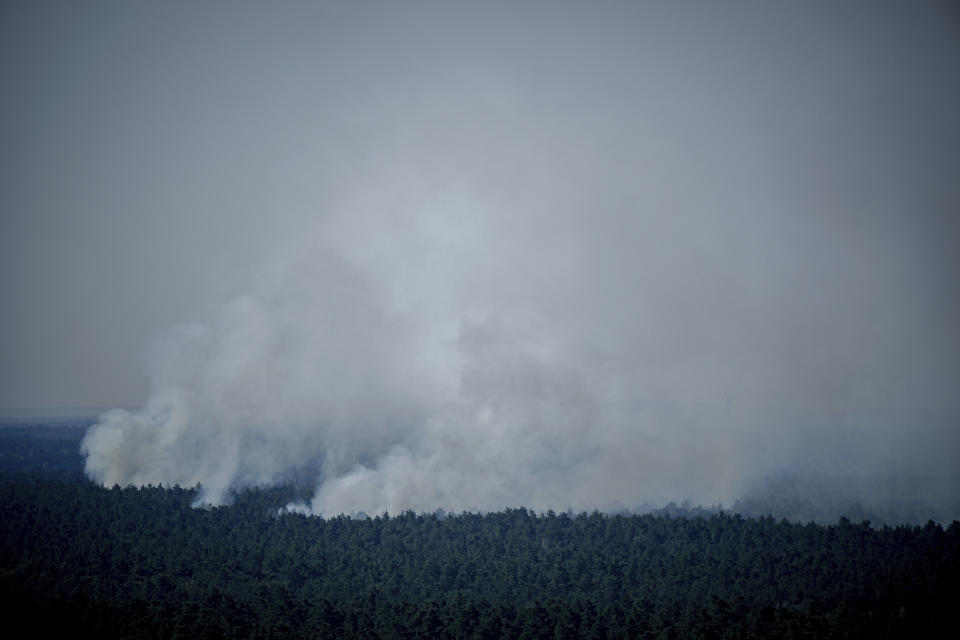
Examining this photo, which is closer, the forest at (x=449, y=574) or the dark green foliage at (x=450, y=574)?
the forest at (x=449, y=574)

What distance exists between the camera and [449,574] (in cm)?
10250

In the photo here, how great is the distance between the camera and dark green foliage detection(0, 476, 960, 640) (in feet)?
247

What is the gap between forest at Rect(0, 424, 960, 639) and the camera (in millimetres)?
75062

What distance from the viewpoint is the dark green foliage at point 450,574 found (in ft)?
247

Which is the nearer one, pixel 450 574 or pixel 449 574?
pixel 449 574

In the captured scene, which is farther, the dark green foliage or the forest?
the dark green foliage

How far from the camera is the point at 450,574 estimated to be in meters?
103

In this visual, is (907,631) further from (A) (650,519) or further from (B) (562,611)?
(A) (650,519)

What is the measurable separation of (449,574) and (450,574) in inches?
7.4

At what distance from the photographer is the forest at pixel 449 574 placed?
7506cm

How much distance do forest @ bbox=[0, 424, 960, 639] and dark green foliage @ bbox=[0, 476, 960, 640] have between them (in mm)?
322

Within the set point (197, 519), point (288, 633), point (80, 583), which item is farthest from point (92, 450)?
point (288, 633)

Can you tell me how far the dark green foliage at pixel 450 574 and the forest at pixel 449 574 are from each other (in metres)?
0.32

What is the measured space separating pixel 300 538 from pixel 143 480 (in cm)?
7972
